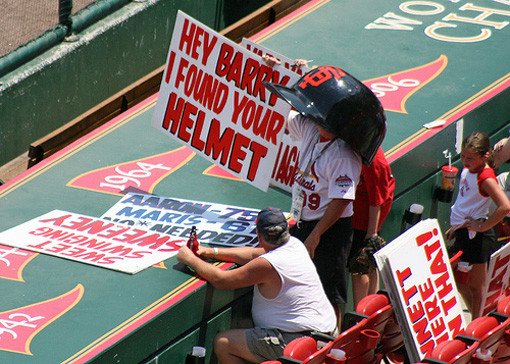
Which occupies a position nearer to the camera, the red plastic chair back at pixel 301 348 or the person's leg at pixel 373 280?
the red plastic chair back at pixel 301 348

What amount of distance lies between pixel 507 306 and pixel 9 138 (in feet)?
14.0

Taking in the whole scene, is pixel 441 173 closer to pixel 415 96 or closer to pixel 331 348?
pixel 415 96

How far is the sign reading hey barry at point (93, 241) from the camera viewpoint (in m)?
8.09

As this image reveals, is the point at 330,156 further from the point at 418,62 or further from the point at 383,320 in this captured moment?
the point at 418,62

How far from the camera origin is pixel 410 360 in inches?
307

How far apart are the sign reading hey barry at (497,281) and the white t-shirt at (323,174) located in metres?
1.15

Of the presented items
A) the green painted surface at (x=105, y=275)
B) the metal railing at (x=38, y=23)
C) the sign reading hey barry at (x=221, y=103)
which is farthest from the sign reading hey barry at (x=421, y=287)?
the metal railing at (x=38, y=23)

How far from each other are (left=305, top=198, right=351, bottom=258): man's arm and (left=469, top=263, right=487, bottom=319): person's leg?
146 cm

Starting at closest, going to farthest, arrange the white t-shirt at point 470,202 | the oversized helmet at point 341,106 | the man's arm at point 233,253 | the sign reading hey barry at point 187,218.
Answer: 1. the man's arm at point 233,253
2. the oversized helmet at point 341,106
3. the sign reading hey barry at point 187,218
4. the white t-shirt at point 470,202

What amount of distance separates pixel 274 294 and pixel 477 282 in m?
1.97

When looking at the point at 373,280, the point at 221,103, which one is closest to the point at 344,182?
the point at 373,280

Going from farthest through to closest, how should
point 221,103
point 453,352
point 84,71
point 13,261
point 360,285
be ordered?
point 84,71
point 221,103
point 360,285
point 13,261
point 453,352

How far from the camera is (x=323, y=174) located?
26.3 feet

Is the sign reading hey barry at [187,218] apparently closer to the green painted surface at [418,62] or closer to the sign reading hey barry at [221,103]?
the sign reading hey barry at [221,103]
